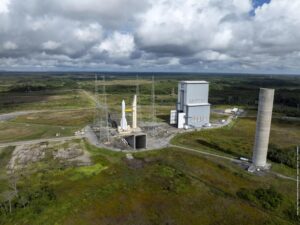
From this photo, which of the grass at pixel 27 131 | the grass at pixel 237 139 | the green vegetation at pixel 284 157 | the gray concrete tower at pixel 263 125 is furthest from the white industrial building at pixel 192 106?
the grass at pixel 27 131

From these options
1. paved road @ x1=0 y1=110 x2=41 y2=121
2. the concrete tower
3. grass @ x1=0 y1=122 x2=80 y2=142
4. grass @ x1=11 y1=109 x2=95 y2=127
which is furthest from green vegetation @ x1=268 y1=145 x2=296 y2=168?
paved road @ x1=0 y1=110 x2=41 y2=121

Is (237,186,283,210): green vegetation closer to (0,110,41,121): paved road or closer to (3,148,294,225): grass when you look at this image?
(3,148,294,225): grass

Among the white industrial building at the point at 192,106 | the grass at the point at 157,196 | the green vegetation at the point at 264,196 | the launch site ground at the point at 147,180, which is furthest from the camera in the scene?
the white industrial building at the point at 192,106

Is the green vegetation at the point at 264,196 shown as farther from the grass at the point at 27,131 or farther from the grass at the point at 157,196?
the grass at the point at 27,131

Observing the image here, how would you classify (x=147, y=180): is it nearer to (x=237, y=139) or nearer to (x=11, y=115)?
(x=237, y=139)

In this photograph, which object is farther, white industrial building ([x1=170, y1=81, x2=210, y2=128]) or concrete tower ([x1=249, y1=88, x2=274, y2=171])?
white industrial building ([x1=170, y1=81, x2=210, y2=128])

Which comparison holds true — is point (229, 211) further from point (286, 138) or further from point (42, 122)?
point (42, 122)

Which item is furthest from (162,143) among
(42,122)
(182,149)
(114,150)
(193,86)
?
(42,122)
